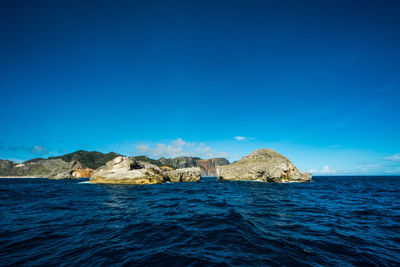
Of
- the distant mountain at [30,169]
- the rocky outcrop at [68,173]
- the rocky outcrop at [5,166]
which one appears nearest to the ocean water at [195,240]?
the rocky outcrop at [68,173]

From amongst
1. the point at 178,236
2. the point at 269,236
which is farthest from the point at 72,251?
the point at 269,236

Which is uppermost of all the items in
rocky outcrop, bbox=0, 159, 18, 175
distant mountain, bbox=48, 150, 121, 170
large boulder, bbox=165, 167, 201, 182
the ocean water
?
distant mountain, bbox=48, 150, 121, 170

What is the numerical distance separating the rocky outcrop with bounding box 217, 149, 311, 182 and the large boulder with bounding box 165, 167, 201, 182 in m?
15.6

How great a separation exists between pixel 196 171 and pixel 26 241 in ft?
184

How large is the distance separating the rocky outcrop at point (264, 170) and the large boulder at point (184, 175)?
15.6 meters

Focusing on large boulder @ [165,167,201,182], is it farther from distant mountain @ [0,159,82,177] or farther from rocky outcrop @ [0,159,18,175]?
rocky outcrop @ [0,159,18,175]

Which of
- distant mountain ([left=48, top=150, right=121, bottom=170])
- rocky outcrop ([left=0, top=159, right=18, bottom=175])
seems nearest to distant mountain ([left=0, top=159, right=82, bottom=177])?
rocky outcrop ([left=0, top=159, right=18, bottom=175])

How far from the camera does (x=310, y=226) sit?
8.73 meters

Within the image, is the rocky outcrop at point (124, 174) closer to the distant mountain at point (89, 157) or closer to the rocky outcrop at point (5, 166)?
the distant mountain at point (89, 157)

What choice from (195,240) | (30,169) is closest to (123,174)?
(195,240)

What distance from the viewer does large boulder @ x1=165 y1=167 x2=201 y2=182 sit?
57.6m

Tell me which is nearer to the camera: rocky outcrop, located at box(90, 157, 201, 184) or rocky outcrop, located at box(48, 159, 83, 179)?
rocky outcrop, located at box(90, 157, 201, 184)

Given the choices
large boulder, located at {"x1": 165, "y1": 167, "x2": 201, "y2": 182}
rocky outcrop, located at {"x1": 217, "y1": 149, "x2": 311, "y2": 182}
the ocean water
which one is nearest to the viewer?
the ocean water

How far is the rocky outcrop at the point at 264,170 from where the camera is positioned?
52.6m
